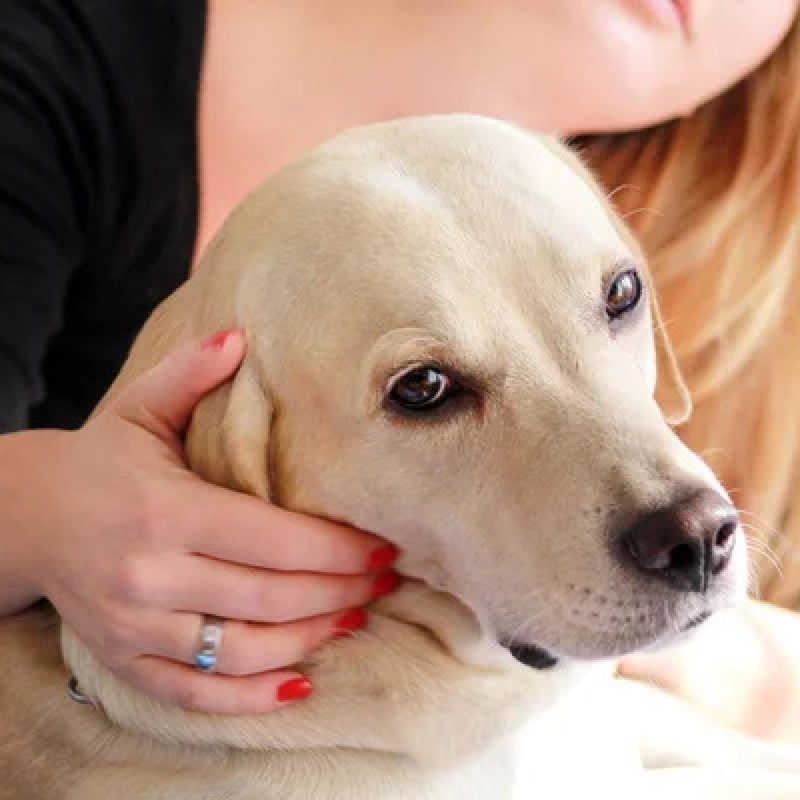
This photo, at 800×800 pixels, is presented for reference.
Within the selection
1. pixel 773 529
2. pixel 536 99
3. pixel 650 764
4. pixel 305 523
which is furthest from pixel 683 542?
pixel 773 529

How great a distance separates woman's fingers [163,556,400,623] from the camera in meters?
1.12

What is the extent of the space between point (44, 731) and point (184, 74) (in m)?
0.99

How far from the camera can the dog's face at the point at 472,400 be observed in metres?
1.01

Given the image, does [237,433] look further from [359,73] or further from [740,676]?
[740,676]

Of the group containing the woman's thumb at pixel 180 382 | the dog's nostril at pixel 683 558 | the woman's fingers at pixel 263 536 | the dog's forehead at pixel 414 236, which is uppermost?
the dog's forehead at pixel 414 236

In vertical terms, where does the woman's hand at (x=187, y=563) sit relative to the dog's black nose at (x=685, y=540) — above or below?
below

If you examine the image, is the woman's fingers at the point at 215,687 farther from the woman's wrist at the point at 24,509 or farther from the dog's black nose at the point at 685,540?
the dog's black nose at the point at 685,540

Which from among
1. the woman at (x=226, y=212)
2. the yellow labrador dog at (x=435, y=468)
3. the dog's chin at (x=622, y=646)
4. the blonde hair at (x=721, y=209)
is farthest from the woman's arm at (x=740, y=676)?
the dog's chin at (x=622, y=646)

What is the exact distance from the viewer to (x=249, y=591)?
1.12m

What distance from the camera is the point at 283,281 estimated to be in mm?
1112

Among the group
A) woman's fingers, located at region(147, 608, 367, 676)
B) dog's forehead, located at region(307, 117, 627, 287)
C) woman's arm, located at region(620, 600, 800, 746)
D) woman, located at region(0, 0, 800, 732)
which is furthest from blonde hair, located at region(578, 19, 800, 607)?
woman's fingers, located at region(147, 608, 367, 676)

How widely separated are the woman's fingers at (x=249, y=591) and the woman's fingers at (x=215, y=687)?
0.20 ft

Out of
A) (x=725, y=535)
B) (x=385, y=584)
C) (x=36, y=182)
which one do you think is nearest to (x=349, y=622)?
(x=385, y=584)

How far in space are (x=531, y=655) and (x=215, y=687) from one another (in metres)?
0.32
